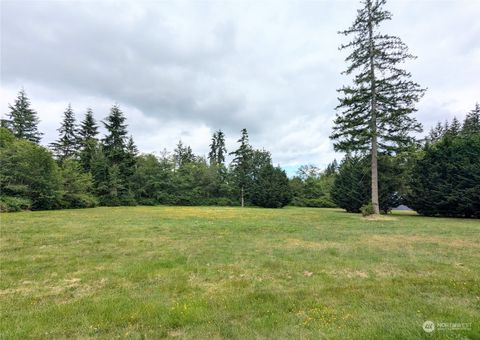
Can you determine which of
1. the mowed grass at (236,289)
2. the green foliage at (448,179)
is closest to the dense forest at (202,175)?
the green foliage at (448,179)

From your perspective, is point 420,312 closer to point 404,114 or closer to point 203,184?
point 404,114

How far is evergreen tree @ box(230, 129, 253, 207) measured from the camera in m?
47.3

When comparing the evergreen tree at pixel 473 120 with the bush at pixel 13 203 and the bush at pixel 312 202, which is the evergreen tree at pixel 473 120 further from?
the bush at pixel 13 203

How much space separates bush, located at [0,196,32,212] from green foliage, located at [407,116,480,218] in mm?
34055

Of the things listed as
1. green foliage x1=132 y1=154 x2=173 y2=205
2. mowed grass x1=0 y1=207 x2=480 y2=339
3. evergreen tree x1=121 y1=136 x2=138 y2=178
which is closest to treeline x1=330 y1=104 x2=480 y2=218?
mowed grass x1=0 y1=207 x2=480 y2=339

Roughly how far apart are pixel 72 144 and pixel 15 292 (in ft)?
150

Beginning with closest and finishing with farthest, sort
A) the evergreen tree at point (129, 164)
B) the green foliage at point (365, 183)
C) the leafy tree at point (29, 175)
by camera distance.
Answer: the leafy tree at point (29, 175) → the green foliage at point (365, 183) → the evergreen tree at point (129, 164)

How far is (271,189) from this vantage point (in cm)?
4203

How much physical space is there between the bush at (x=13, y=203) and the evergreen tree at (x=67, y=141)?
21.4 meters

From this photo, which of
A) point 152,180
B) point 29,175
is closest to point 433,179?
point 29,175

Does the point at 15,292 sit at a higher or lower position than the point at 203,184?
lower

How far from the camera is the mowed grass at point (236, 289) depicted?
11.0 ft

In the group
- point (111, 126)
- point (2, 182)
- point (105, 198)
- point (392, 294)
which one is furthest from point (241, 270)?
point (111, 126)

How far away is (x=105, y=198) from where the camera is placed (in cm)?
3638
